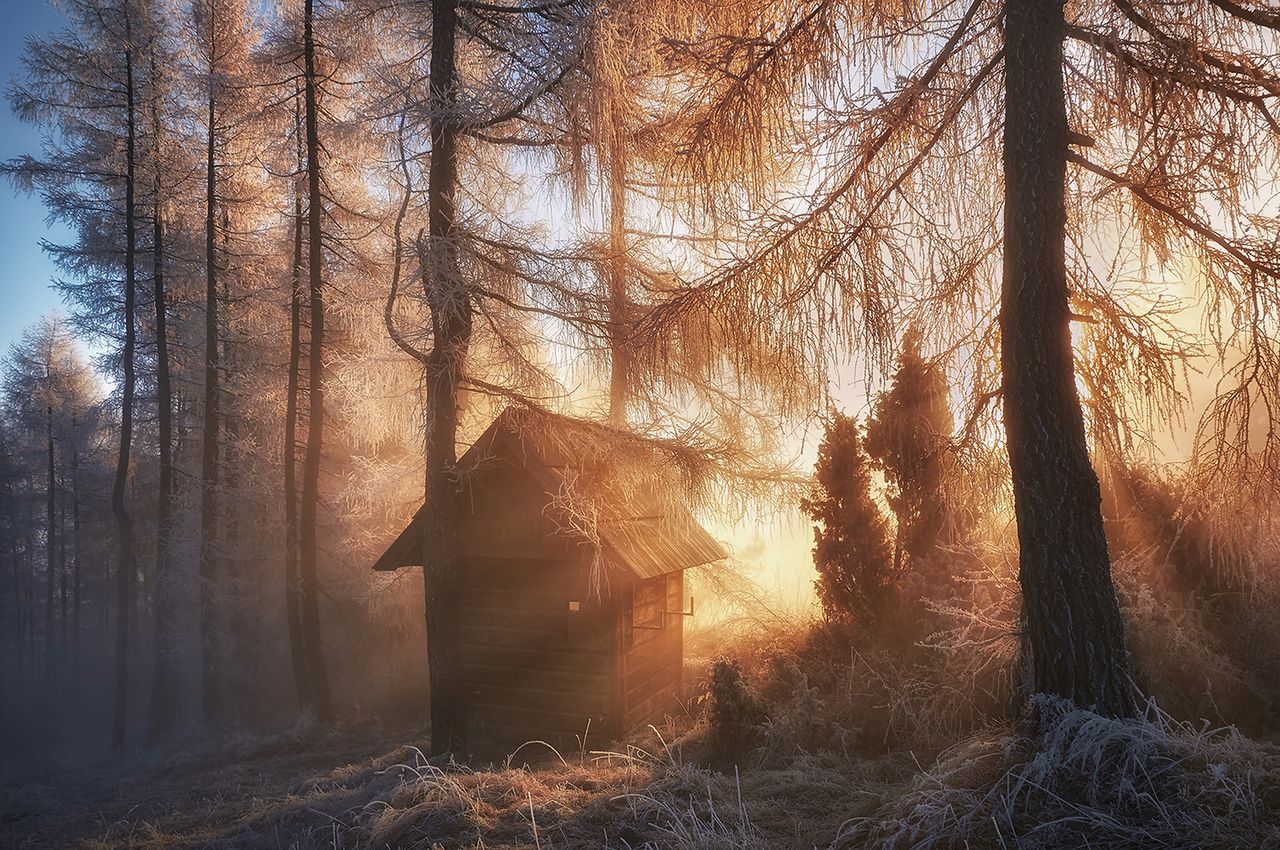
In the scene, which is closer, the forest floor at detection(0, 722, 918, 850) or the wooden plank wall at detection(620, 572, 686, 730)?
the forest floor at detection(0, 722, 918, 850)

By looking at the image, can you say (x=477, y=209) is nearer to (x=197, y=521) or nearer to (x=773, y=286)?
(x=773, y=286)

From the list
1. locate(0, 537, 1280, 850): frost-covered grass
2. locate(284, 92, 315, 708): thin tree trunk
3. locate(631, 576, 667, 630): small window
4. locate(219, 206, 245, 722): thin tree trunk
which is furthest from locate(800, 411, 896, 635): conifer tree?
locate(219, 206, 245, 722): thin tree trunk

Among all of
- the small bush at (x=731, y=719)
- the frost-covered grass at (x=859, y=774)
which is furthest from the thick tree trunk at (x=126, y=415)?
the small bush at (x=731, y=719)

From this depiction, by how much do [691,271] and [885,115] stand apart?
4.20 m

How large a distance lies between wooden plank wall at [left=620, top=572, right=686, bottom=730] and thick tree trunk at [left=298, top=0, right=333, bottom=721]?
7.24m

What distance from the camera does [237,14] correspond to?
17.2 meters

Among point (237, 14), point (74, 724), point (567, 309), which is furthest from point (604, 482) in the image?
point (74, 724)

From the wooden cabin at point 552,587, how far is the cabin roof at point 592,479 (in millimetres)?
20

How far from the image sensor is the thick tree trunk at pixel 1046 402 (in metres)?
4.41

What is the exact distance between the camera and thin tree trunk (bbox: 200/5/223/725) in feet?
56.6

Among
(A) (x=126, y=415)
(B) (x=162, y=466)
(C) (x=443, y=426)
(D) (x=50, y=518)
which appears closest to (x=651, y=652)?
(C) (x=443, y=426)

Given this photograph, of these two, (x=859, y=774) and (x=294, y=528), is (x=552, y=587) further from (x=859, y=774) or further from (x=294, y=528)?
(x=294, y=528)

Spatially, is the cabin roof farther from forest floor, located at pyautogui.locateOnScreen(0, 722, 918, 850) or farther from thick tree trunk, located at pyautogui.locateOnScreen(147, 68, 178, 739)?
thick tree trunk, located at pyautogui.locateOnScreen(147, 68, 178, 739)

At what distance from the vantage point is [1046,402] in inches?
182
